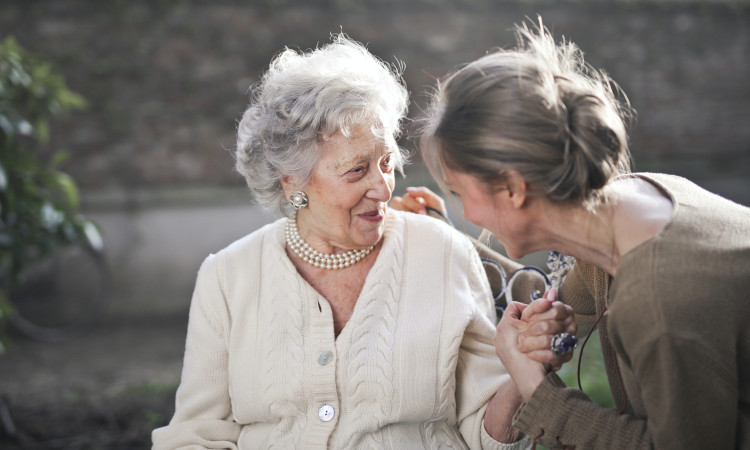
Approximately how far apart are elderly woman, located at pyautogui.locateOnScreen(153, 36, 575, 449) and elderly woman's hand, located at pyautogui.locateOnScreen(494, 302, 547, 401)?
0.26 metres

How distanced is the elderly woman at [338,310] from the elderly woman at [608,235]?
404mm

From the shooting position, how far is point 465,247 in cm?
252

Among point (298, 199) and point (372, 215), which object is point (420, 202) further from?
point (298, 199)

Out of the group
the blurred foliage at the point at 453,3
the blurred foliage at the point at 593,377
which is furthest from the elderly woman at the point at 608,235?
the blurred foliage at the point at 453,3

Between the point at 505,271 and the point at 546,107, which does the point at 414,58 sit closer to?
the point at 505,271

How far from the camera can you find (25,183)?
3590 mm

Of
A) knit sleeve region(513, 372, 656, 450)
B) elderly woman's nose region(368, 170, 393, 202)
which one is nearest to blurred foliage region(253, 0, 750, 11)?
elderly woman's nose region(368, 170, 393, 202)

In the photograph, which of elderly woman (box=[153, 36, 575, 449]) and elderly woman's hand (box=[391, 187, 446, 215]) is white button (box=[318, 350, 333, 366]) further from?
elderly woman's hand (box=[391, 187, 446, 215])

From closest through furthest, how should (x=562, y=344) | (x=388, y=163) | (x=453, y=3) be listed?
(x=562, y=344)
(x=388, y=163)
(x=453, y=3)

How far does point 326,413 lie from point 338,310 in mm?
342

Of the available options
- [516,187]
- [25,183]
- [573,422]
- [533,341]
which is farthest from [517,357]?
[25,183]

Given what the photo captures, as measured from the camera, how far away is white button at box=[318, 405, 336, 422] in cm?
226

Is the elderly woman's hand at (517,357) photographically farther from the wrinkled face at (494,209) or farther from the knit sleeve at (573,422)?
the wrinkled face at (494,209)

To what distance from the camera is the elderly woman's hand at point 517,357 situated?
1930 mm
